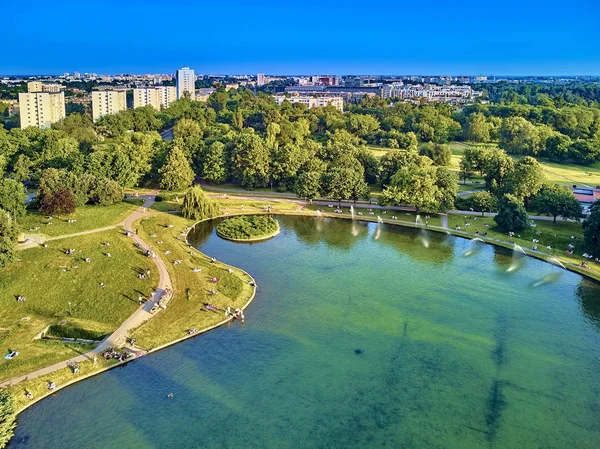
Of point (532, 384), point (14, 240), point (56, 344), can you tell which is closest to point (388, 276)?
point (532, 384)

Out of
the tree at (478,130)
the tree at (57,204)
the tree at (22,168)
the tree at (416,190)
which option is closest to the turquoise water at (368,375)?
the tree at (416,190)

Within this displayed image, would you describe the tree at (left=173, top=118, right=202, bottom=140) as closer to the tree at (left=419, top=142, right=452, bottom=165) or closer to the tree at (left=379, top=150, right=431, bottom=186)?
the tree at (left=379, top=150, right=431, bottom=186)

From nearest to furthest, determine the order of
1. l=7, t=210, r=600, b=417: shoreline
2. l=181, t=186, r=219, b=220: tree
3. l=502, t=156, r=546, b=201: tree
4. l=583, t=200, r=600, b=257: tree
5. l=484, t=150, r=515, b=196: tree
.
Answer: l=7, t=210, r=600, b=417: shoreline
l=583, t=200, r=600, b=257: tree
l=181, t=186, r=219, b=220: tree
l=502, t=156, r=546, b=201: tree
l=484, t=150, r=515, b=196: tree

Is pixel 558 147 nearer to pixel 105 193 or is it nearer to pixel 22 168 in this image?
pixel 105 193

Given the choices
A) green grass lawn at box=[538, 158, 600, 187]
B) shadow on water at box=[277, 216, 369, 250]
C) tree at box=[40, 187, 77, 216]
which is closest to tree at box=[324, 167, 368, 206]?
shadow on water at box=[277, 216, 369, 250]

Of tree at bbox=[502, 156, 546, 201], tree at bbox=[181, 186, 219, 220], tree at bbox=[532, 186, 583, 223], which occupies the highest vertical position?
tree at bbox=[502, 156, 546, 201]

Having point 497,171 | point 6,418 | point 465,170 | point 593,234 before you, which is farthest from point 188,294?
point 465,170

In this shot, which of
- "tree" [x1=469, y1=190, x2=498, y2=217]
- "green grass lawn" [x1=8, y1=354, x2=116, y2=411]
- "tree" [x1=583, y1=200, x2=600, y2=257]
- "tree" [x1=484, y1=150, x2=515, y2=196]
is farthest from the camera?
"tree" [x1=484, y1=150, x2=515, y2=196]

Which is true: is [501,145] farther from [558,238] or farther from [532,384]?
[532,384]
